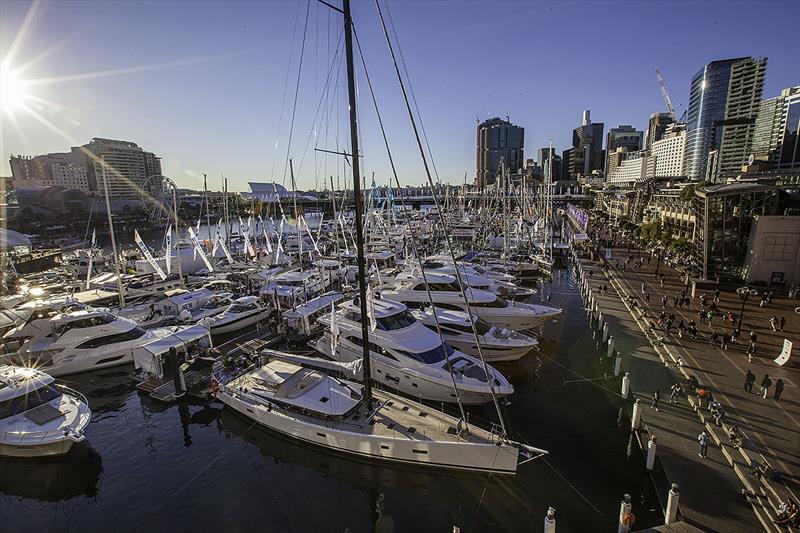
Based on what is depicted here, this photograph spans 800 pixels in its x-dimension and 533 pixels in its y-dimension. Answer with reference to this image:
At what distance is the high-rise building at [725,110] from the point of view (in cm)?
15500

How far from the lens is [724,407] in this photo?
15.7 m

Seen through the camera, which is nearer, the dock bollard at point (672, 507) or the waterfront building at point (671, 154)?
the dock bollard at point (672, 507)

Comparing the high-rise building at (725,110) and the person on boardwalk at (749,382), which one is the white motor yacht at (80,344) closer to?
the person on boardwalk at (749,382)

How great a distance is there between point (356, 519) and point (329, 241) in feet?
197

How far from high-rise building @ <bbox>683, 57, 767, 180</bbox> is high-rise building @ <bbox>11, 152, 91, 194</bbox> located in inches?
11266

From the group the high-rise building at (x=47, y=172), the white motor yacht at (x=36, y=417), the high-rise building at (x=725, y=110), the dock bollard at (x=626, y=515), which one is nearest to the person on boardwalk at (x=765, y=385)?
the dock bollard at (x=626, y=515)

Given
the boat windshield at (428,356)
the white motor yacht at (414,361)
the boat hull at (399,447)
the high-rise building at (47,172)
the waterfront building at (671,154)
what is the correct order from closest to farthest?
the boat hull at (399,447)
the white motor yacht at (414,361)
the boat windshield at (428,356)
the high-rise building at (47,172)
the waterfront building at (671,154)

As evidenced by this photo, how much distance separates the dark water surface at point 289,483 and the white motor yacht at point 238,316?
956cm

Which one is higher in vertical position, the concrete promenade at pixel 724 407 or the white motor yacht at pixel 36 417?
the white motor yacht at pixel 36 417

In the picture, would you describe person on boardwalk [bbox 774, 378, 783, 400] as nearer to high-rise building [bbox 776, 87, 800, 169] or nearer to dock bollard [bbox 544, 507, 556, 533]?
dock bollard [bbox 544, 507, 556, 533]

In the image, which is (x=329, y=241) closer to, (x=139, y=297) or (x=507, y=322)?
(x=139, y=297)

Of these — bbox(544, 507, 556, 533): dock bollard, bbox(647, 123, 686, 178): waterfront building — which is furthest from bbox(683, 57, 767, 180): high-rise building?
bbox(544, 507, 556, 533): dock bollard

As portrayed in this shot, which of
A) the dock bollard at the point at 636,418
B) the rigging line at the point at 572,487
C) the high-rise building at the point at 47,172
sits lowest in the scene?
the rigging line at the point at 572,487

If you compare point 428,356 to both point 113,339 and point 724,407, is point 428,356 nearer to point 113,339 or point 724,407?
point 724,407
